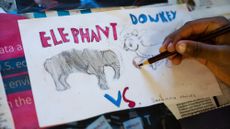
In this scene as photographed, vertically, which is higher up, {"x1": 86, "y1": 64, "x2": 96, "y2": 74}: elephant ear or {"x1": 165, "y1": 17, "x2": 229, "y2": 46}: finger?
{"x1": 165, "y1": 17, "x2": 229, "y2": 46}: finger

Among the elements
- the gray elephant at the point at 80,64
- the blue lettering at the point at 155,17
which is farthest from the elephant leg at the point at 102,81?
the blue lettering at the point at 155,17

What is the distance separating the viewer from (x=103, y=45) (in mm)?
495

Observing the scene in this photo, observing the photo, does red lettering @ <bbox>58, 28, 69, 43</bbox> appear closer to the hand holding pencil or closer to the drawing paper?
→ the drawing paper

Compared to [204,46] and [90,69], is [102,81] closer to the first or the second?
[90,69]

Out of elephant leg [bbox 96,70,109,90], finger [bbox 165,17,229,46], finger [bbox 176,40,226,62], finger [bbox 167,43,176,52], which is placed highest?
finger [bbox 165,17,229,46]

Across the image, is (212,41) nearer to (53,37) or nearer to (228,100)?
(228,100)

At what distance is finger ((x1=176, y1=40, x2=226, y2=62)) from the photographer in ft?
1.61

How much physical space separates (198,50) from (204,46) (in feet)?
0.04

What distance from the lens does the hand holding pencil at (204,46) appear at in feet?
1.62

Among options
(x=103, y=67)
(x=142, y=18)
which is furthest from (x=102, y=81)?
(x=142, y=18)

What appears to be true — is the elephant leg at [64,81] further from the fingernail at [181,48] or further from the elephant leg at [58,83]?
the fingernail at [181,48]

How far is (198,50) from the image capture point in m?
0.49

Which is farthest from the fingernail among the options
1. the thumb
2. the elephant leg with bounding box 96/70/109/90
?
the elephant leg with bounding box 96/70/109/90

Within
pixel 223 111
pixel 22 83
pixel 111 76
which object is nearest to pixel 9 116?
pixel 22 83
